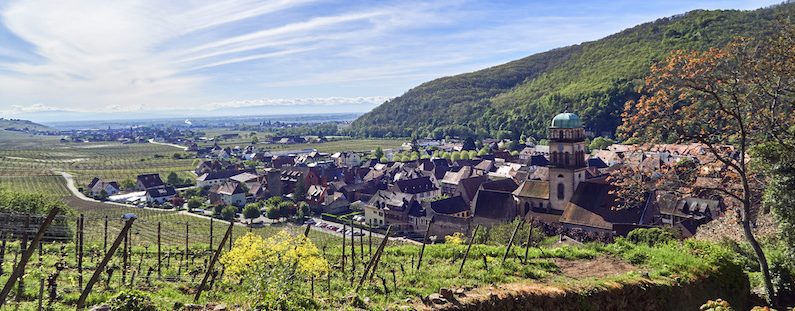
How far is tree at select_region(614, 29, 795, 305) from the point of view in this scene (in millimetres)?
13969

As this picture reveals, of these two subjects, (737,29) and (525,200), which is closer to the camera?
(525,200)

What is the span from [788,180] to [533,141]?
123 m

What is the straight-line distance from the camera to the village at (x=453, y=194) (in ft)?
135

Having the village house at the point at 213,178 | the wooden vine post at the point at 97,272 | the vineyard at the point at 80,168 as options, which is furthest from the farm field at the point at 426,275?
the vineyard at the point at 80,168

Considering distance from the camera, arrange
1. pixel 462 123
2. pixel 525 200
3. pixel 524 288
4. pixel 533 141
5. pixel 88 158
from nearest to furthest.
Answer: pixel 524 288
pixel 525 200
pixel 533 141
pixel 88 158
pixel 462 123

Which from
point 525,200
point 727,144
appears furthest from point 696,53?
point 525,200

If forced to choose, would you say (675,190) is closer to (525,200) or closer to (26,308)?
(26,308)

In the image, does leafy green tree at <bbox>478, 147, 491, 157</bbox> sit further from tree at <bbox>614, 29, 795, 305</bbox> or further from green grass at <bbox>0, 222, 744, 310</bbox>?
tree at <bbox>614, 29, 795, 305</bbox>

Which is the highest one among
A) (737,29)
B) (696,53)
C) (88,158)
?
(737,29)

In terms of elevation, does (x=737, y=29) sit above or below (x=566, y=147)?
above

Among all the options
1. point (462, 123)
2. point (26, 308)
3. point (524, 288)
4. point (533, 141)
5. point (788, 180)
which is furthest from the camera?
point (462, 123)

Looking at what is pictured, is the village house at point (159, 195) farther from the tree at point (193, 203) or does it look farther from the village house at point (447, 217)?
the village house at point (447, 217)

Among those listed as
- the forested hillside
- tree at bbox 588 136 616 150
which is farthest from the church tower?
the forested hillside

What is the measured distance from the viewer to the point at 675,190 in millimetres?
15477
